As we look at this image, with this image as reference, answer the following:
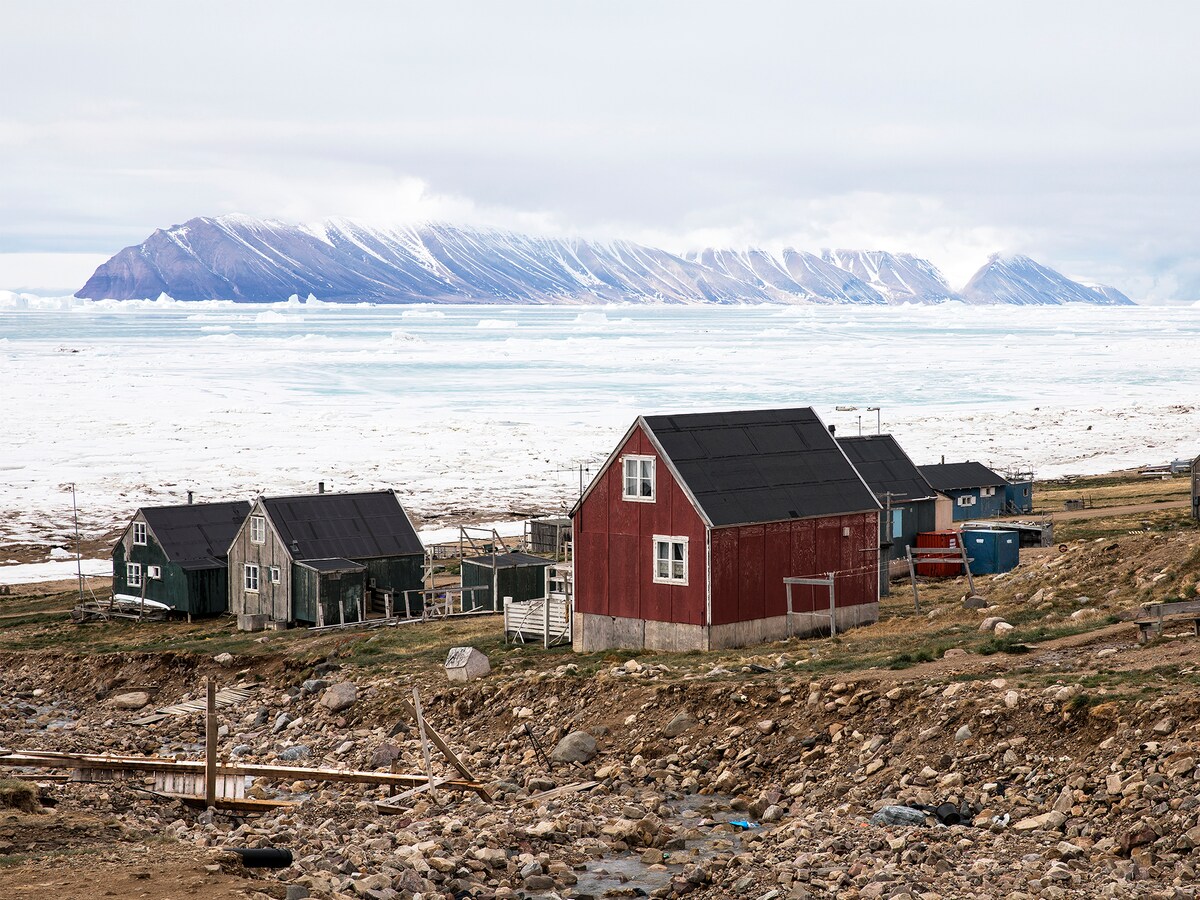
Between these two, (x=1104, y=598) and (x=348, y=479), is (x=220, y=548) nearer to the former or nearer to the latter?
(x=1104, y=598)

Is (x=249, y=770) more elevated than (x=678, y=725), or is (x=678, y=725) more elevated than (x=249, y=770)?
(x=678, y=725)

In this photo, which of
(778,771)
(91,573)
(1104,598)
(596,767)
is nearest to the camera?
(778,771)

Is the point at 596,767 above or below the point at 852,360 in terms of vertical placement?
below

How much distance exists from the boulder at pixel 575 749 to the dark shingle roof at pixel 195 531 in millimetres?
22416

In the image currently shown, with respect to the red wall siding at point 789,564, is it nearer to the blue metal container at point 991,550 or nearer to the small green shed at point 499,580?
the blue metal container at point 991,550

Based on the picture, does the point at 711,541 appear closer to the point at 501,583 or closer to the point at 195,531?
the point at 501,583

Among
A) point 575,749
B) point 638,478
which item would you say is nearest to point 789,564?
point 638,478

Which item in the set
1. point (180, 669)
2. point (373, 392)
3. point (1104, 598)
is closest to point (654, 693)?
point (1104, 598)

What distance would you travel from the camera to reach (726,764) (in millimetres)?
24312

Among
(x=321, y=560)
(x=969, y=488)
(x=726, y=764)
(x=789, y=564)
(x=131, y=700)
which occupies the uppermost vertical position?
(x=969, y=488)

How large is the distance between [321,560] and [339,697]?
38.5 ft

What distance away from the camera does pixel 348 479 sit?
8125 centimetres

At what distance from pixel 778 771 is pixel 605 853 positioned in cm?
416

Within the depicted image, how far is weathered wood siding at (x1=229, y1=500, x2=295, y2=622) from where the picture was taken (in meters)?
42.8
